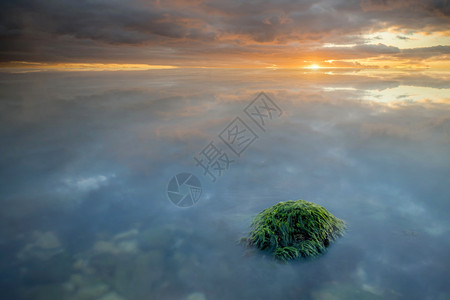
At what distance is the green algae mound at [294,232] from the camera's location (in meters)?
5.62

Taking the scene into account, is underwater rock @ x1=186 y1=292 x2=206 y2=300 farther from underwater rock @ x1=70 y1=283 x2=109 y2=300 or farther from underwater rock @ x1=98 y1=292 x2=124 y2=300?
underwater rock @ x1=70 y1=283 x2=109 y2=300

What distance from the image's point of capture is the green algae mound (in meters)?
5.62

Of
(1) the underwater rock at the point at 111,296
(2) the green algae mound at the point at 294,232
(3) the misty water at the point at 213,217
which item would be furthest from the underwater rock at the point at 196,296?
(2) the green algae mound at the point at 294,232

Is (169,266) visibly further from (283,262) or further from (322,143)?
(322,143)

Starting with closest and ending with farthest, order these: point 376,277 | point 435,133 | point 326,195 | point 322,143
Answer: point 376,277 → point 326,195 → point 322,143 → point 435,133

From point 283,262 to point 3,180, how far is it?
469 inches

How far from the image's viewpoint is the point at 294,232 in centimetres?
586

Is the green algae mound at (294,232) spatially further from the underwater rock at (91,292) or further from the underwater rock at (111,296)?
the underwater rock at (91,292)

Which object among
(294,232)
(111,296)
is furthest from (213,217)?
(111,296)

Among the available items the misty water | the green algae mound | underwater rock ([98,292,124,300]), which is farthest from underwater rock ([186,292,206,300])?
the green algae mound

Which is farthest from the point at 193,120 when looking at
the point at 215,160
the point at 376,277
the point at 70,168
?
the point at 376,277

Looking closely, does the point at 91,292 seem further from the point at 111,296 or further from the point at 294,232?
the point at 294,232

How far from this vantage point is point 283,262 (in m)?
5.44

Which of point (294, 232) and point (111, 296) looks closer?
point (111, 296)
